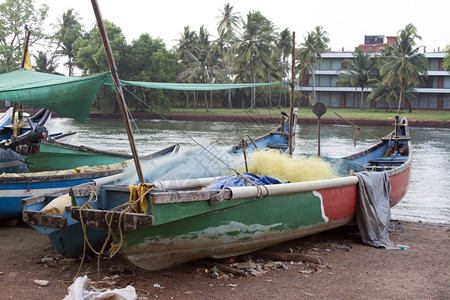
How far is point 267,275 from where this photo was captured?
5.88 m

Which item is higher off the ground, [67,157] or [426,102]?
[426,102]

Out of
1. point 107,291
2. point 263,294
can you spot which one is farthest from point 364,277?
point 107,291

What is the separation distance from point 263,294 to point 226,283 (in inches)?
19.0

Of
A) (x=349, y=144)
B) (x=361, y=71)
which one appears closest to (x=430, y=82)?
(x=361, y=71)

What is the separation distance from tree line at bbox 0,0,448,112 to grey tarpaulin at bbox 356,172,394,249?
102ft

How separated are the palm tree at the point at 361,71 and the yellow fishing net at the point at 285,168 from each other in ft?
158

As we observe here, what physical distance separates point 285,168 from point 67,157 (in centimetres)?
613

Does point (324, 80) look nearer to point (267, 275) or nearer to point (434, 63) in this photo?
point (434, 63)

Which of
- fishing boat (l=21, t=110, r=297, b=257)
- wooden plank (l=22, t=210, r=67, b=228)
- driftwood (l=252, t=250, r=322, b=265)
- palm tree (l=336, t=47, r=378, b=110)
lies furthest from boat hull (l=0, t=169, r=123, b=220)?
palm tree (l=336, t=47, r=378, b=110)

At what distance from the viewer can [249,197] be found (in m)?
5.93

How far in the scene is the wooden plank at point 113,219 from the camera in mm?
5027

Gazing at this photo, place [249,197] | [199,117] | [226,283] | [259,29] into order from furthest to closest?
[259,29] → [199,117] → [249,197] → [226,283]

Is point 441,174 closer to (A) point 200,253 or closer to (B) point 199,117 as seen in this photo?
(A) point 200,253

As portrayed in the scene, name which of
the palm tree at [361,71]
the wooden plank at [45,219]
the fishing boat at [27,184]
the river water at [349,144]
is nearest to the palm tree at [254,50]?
the river water at [349,144]
